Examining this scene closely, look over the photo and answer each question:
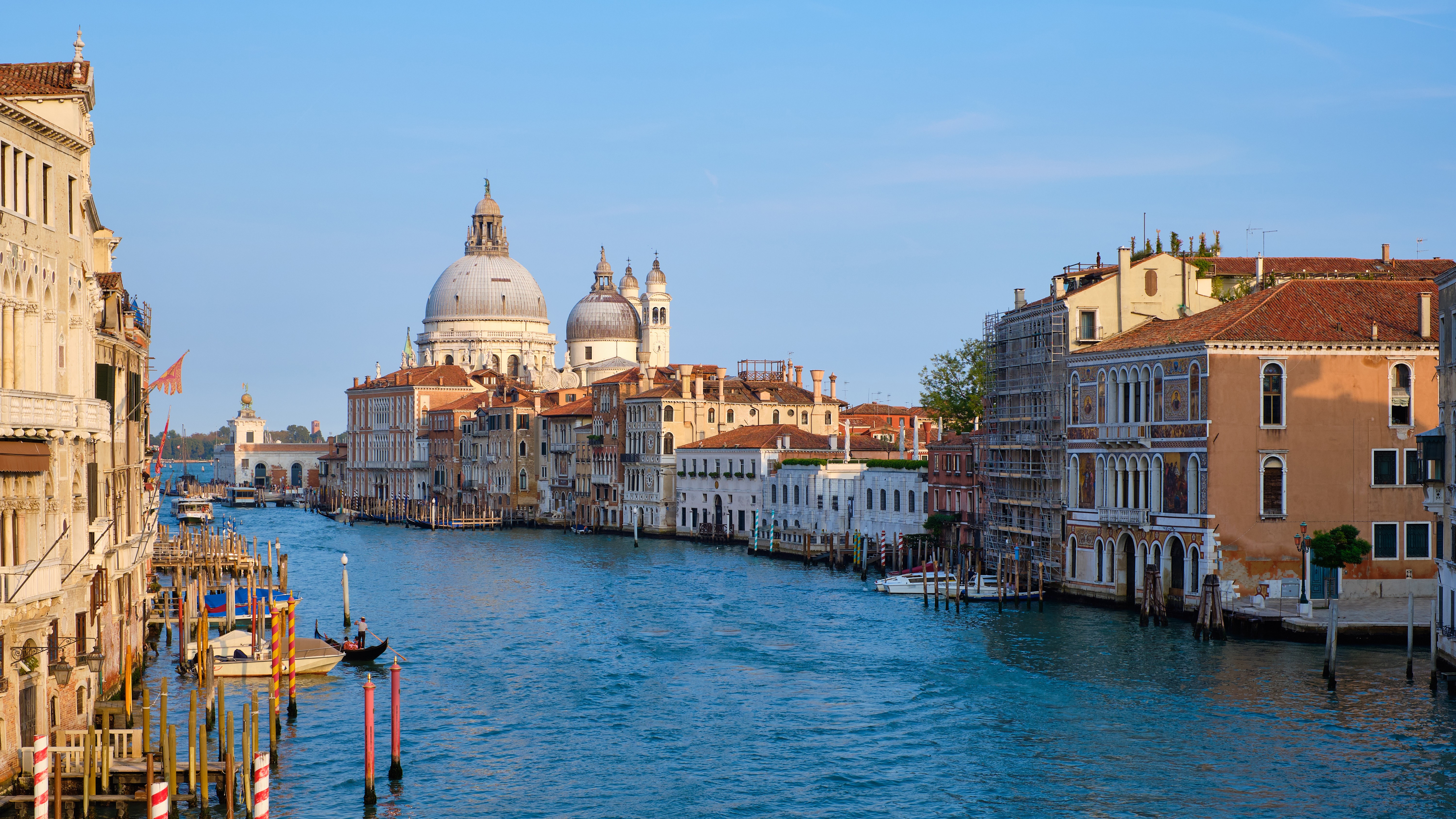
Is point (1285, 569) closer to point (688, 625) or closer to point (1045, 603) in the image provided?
point (1045, 603)

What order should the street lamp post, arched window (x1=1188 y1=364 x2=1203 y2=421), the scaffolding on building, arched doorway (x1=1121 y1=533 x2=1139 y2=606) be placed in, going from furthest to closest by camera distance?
the scaffolding on building
arched doorway (x1=1121 y1=533 x2=1139 y2=606)
arched window (x1=1188 y1=364 x2=1203 y2=421)
the street lamp post

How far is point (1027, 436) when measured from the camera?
120ft

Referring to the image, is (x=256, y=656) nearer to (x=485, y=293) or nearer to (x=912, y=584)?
(x=912, y=584)

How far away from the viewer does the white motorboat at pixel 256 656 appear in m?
25.2

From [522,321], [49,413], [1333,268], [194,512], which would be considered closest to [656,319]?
[522,321]

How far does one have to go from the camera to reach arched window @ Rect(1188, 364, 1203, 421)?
2992 centimetres

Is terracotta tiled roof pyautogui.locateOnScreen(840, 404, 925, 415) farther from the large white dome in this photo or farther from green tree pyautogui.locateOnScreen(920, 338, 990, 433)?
the large white dome

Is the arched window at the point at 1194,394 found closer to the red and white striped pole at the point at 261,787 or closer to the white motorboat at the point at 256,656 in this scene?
the white motorboat at the point at 256,656

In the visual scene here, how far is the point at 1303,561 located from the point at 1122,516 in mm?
3725

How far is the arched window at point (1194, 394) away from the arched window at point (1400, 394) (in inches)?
130

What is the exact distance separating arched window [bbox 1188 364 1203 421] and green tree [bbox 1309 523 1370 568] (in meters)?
2.99

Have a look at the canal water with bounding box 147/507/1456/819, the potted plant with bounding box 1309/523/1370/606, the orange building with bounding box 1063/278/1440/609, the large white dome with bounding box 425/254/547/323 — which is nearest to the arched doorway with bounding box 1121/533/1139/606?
the canal water with bounding box 147/507/1456/819

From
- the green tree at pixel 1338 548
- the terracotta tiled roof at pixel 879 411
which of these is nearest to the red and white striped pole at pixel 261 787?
the green tree at pixel 1338 548

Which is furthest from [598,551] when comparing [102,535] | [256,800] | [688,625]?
[256,800]
